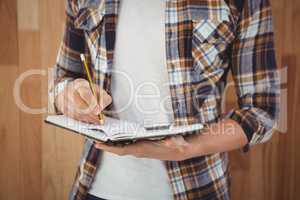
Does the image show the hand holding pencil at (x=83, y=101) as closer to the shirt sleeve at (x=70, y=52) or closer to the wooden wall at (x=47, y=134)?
the shirt sleeve at (x=70, y=52)

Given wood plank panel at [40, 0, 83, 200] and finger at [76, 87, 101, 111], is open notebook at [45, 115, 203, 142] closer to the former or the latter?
finger at [76, 87, 101, 111]

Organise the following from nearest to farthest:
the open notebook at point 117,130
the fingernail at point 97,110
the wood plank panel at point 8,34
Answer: the open notebook at point 117,130 < the fingernail at point 97,110 < the wood plank panel at point 8,34

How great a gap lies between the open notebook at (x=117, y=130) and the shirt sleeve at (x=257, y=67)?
190 mm

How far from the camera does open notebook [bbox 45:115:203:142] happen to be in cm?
56

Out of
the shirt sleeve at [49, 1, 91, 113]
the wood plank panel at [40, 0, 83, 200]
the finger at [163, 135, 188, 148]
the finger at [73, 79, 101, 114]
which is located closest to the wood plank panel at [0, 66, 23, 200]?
the wood plank panel at [40, 0, 83, 200]

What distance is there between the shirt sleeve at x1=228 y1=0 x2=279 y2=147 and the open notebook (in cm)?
19

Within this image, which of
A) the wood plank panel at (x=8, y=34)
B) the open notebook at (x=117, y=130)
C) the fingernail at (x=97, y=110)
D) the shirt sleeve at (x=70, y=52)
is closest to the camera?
the open notebook at (x=117, y=130)

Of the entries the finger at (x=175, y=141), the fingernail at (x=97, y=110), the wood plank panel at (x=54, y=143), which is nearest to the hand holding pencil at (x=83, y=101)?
the fingernail at (x=97, y=110)

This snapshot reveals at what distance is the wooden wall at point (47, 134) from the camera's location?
1237 millimetres

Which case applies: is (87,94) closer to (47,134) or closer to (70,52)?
(70,52)

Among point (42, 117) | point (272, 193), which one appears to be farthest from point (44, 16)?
point (272, 193)

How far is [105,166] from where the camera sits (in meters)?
0.78

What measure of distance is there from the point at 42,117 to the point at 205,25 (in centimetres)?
79

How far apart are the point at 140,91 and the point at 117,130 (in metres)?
0.18
